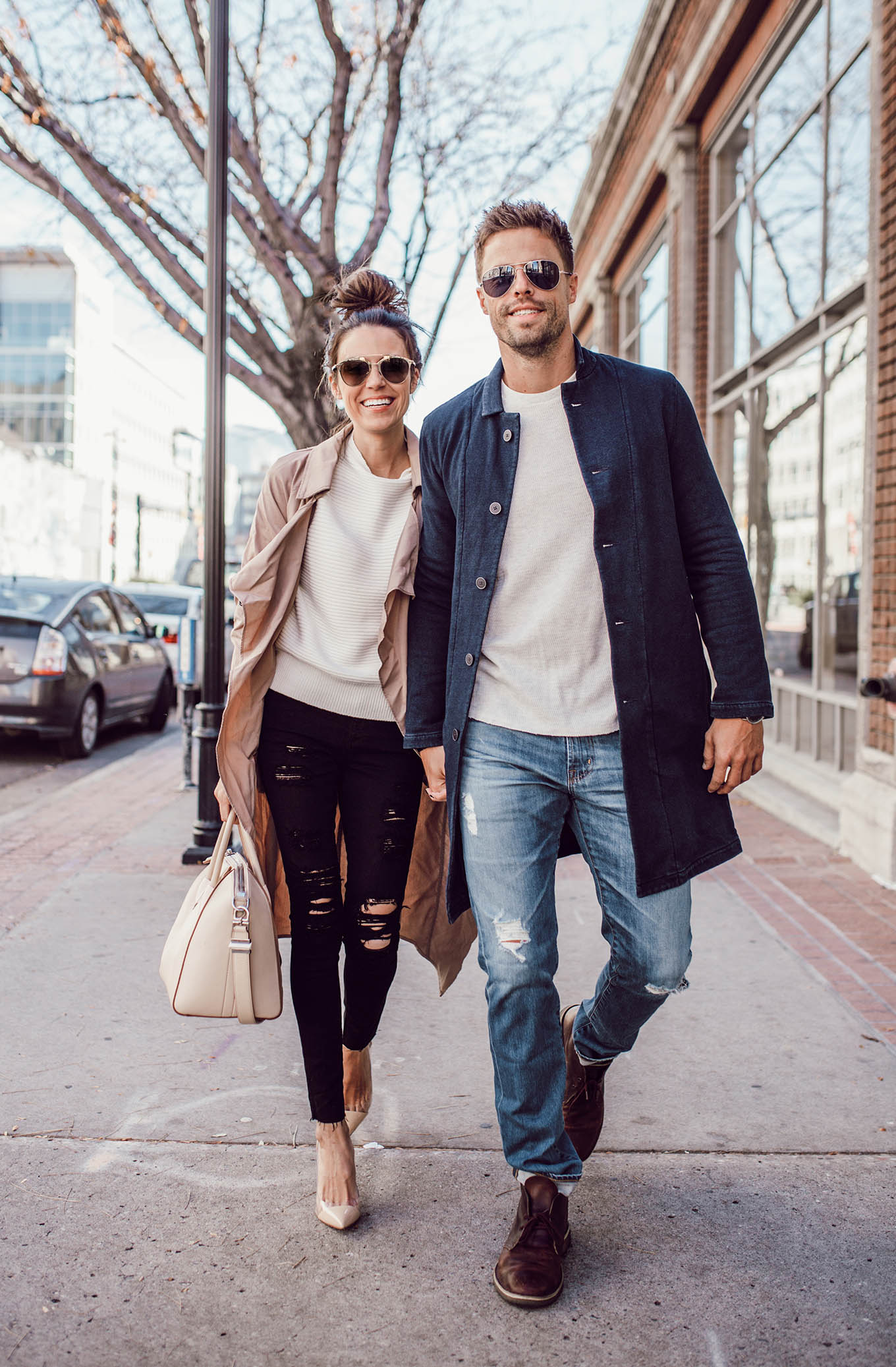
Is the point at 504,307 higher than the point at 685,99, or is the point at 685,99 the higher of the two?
the point at 685,99

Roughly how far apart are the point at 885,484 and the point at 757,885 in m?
2.11

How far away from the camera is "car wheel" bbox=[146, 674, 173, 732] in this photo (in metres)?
14.1

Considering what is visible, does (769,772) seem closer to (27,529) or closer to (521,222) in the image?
(521,222)

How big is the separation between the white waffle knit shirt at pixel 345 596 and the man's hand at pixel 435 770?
163 millimetres

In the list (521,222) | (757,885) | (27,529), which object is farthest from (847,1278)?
(27,529)

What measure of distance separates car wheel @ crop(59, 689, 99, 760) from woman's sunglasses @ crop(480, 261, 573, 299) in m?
9.24

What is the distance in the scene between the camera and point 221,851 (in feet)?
9.60

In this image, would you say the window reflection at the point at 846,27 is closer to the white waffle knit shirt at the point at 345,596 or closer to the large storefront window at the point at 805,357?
the large storefront window at the point at 805,357

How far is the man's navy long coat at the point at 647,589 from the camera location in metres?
2.59

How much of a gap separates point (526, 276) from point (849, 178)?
5.89 meters

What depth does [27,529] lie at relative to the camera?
4447 centimetres

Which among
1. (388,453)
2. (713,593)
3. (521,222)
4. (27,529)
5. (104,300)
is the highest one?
(104,300)

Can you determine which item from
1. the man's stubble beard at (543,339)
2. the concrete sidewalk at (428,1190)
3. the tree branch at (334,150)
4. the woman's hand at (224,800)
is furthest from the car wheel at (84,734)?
the man's stubble beard at (543,339)

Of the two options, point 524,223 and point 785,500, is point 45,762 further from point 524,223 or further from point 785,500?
point 524,223
